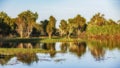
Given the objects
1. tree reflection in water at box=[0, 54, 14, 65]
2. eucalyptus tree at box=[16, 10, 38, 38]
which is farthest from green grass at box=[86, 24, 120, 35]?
tree reflection in water at box=[0, 54, 14, 65]

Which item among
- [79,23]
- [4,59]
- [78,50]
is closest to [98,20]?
[79,23]

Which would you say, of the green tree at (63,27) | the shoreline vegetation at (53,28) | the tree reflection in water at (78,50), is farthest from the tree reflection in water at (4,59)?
the green tree at (63,27)

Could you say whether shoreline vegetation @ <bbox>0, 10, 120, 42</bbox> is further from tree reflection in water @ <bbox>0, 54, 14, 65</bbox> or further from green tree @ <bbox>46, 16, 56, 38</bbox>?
tree reflection in water @ <bbox>0, 54, 14, 65</bbox>

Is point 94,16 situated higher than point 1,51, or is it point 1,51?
point 94,16

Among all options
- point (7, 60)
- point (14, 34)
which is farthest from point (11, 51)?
point (14, 34)

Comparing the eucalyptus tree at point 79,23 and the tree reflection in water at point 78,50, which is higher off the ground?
the eucalyptus tree at point 79,23

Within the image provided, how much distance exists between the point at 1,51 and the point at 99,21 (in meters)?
43.7

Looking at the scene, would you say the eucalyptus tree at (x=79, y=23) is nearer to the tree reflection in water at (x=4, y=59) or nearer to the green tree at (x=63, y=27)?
the green tree at (x=63, y=27)

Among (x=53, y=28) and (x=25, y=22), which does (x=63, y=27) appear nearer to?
(x=53, y=28)

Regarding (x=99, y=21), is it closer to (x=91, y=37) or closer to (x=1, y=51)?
(x=91, y=37)

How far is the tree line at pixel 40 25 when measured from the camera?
61.5m

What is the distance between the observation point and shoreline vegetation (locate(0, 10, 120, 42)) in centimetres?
5606

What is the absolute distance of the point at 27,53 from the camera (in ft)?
86.6

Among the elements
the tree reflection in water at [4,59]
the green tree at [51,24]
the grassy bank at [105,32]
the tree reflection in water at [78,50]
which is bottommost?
the tree reflection in water at [4,59]
